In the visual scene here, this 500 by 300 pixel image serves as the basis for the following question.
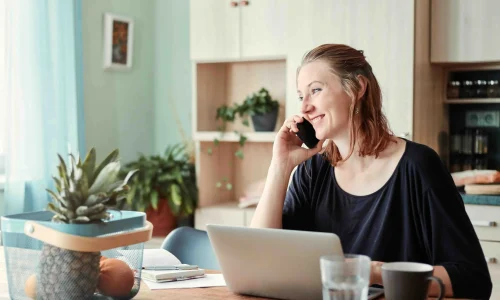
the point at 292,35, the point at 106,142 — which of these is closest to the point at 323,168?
the point at 292,35

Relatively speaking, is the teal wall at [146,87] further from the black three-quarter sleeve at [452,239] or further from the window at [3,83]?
the black three-quarter sleeve at [452,239]

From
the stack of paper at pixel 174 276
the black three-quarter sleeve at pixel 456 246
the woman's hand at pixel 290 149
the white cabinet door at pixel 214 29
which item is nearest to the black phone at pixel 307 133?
the woman's hand at pixel 290 149

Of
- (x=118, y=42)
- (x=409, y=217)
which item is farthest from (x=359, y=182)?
(x=118, y=42)

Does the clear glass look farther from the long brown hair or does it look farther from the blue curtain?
the blue curtain

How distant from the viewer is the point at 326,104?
2041 millimetres

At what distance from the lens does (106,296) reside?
1517 millimetres

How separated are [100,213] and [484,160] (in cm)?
268

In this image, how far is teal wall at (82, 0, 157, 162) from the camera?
417 cm

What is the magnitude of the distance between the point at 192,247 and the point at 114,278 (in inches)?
28.5

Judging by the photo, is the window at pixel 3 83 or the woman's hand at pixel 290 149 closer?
the woman's hand at pixel 290 149

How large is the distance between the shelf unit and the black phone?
5.74 ft

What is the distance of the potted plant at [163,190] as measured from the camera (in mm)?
3975

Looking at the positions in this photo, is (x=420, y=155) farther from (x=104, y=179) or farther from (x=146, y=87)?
(x=146, y=87)

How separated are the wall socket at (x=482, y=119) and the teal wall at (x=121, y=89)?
190cm
